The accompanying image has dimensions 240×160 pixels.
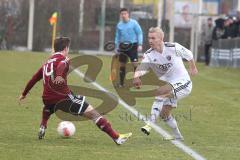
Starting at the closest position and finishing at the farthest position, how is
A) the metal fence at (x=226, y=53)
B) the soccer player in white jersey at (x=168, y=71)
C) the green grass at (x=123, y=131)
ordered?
the green grass at (x=123, y=131) < the soccer player in white jersey at (x=168, y=71) < the metal fence at (x=226, y=53)

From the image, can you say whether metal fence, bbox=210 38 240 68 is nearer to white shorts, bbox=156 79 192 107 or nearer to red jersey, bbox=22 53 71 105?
white shorts, bbox=156 79 192 107

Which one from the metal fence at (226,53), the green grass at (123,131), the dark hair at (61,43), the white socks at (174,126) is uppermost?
the dark hair at (61,43)

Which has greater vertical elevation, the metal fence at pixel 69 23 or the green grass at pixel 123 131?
the metal fence at pixel 69 23

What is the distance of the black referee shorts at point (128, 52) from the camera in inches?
788

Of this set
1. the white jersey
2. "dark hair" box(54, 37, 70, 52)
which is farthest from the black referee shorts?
"dark hair" box(54, 37, 70, 52)

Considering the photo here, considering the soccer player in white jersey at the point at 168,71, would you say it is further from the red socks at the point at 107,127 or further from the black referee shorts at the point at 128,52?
the black referee shorts at the point at 128,52

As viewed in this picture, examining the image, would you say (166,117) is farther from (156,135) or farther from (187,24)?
(187,24)

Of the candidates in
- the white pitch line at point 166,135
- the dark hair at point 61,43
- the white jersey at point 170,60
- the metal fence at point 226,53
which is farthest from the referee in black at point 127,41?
the metal fence at point 226,53

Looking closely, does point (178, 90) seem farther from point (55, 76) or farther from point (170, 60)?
point (55, 76)

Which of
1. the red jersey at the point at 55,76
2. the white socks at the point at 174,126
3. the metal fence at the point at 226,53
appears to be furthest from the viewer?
the metal fence at the point at 226,53

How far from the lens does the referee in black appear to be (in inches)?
785

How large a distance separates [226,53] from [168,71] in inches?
797

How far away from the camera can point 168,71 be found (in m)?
11.2

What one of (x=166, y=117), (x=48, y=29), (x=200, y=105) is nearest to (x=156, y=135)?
(x=166, y=117)
